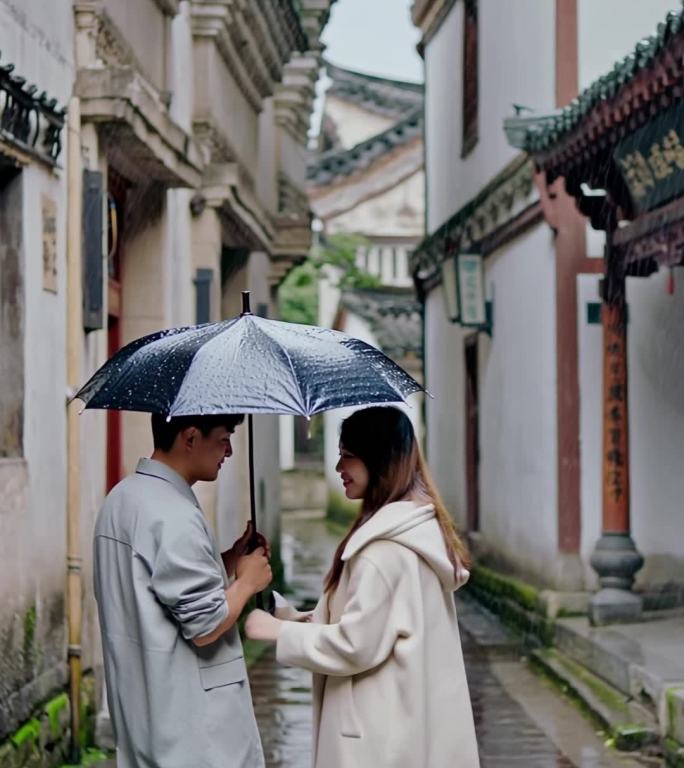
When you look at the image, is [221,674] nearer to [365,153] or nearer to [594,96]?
[594,96]

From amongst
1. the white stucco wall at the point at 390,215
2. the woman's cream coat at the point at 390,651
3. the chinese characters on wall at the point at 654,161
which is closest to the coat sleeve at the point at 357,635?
the woman's cream coat at the point at 390,651

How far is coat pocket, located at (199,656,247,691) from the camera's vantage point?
4.32 metres

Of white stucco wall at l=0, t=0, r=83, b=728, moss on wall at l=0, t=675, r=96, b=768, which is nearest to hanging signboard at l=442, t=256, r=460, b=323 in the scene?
white stucco wall at l=0, t=0, r=83, b=728

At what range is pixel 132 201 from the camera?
38.9 feet

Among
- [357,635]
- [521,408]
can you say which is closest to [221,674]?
[357,635]

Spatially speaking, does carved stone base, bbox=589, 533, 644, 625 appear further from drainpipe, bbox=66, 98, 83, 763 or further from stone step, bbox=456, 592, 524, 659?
drainpipe, bbox=66, 98, 83, 763

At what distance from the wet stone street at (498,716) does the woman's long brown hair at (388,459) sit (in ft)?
15.7

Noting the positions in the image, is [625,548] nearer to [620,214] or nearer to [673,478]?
[673,478]

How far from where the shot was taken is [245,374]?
4.54m

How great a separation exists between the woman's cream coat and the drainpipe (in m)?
4.33

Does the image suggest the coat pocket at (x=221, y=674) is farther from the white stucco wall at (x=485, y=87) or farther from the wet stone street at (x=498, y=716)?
the white stucco wall at (x=485, y=87)

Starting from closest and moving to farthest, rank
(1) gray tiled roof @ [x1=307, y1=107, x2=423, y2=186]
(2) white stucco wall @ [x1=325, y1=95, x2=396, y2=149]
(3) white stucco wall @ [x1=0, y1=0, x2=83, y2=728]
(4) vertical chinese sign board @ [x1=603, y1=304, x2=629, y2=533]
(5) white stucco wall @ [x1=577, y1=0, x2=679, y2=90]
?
(3) white stucco wall @ [x1=0, y1=0, x2=83, y2=728] → (4) vertical chinese sign board @ [x1=603, y1=304, x2=629, y2=533] → (5) white stucco wall @ [x1=577, y1=0, x2=679, y2=90] → (1) gray tiled roof @ [x1=307, y1=107, x2=423, y2=186] → (2) white stucco wall @ [x1=325, y1=95, x2=396, y2=149]

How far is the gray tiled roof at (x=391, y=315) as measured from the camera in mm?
30703

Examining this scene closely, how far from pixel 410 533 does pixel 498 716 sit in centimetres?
657
